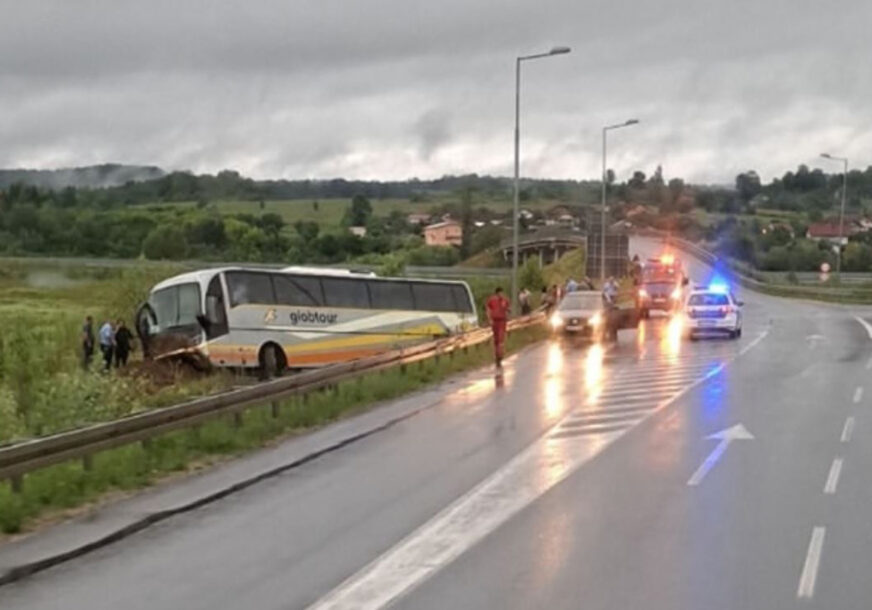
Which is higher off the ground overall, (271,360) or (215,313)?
(215,313)

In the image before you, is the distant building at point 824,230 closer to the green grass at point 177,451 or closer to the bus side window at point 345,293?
the bus side window at point 345,293

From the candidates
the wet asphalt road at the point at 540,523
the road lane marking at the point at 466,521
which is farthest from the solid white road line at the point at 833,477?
the road lane marking at the point at 466,521

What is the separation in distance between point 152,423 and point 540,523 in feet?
20.0

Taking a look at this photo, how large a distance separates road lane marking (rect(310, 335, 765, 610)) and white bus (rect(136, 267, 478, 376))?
57.7 feet

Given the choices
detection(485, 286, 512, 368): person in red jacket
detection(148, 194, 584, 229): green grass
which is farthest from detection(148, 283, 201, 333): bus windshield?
detection(148, 194, 584, 229): green grass

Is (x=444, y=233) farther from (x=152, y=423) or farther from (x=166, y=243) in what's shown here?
(x=152, y=423)

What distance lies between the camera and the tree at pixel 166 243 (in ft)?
289

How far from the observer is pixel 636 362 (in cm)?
3353

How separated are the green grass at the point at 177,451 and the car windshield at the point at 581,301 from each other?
1517 centimetres

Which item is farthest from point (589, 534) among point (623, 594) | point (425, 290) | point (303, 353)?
point (425, 290)

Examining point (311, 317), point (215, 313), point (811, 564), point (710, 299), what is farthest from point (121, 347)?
A: point (811, 564)

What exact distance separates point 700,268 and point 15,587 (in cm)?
9437

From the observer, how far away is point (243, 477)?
15773mm

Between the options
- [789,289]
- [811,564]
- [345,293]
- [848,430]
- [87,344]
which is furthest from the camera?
[789,289]
